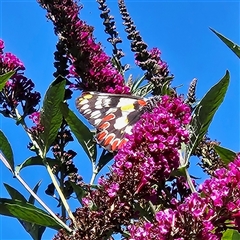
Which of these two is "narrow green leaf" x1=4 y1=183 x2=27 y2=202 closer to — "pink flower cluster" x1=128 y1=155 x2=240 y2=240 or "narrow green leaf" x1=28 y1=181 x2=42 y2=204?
"narrow green leaf" x1=28 y1=181 x2=42 y2=204

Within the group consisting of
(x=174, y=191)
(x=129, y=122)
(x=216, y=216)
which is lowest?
(x=216, y=216)

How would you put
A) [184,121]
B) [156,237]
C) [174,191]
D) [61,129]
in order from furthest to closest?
[61,129]
[184,121]
[174,191]
[156,237]

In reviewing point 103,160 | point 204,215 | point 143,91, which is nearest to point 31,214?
point 103,160

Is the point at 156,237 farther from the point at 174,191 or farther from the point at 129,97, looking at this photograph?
the point at 129,97

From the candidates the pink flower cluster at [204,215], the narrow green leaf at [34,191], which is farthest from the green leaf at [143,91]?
the pink flower cluster at [204,215]

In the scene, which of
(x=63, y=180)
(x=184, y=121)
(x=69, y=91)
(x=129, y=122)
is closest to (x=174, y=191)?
(x=184, y=121)

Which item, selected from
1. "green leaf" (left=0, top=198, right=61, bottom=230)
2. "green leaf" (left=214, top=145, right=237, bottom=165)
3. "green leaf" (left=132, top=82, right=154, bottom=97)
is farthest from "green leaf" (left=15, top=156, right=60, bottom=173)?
"green leaf" (left=214, top=145, right=237, bottom=165)
